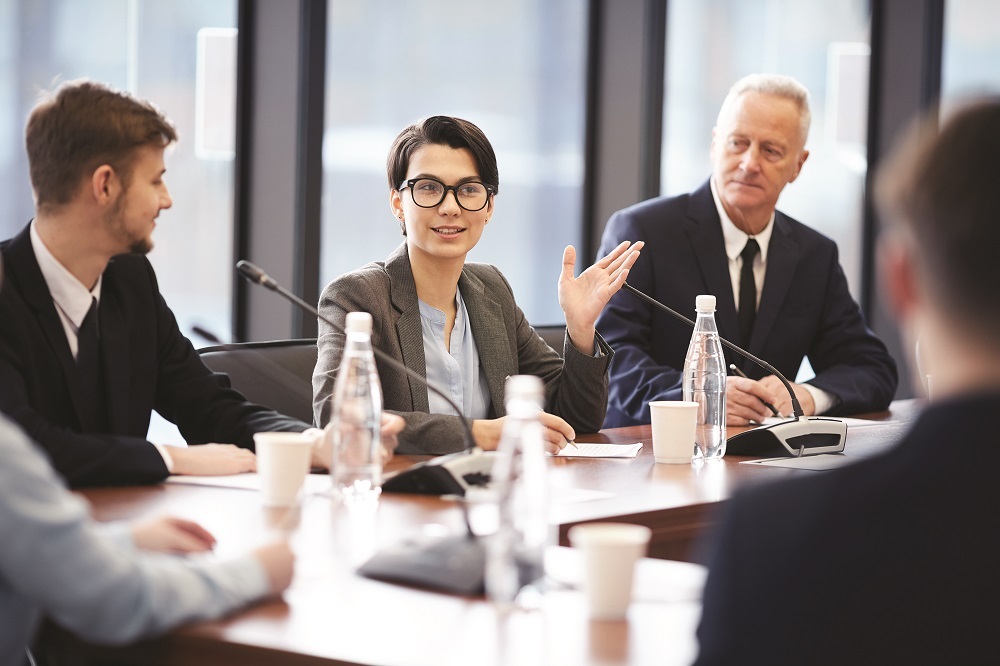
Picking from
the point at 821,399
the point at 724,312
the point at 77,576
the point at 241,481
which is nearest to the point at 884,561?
the point at 77,576

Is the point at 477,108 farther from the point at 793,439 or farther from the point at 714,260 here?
the point at 793,439

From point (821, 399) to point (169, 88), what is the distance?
2276 millimetres

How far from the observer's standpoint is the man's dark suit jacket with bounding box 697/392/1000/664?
87cm

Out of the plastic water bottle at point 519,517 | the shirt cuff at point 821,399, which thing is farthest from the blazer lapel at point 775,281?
the plastic water bottle at point 519,517

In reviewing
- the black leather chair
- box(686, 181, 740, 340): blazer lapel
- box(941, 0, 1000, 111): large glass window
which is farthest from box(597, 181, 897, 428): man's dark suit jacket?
box(941, 0, 1000, 111): large glass window

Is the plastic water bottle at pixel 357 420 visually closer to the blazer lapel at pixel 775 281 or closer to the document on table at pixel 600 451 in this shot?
the document on table at pixel 600 451

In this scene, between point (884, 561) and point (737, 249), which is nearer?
point (884, 561)

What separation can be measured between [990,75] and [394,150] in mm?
4255

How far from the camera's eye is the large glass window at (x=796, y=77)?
550 centimetres

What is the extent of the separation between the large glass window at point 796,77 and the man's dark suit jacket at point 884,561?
4.67 metres

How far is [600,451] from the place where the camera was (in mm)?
2477

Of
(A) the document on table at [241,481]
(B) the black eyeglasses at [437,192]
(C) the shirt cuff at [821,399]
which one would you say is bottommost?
(C) the shirt cuff at [821,399]

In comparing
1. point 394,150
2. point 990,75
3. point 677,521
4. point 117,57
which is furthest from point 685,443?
point 990,75

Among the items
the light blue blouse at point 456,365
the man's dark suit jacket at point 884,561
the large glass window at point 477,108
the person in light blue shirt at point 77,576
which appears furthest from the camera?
the large glass window at point 477,108
